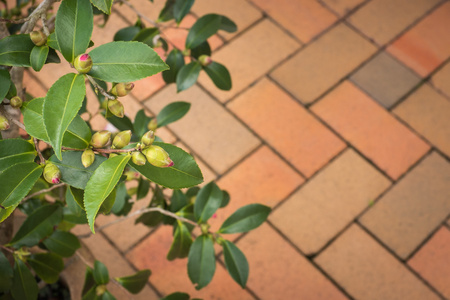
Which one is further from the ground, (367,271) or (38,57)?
(38,57)

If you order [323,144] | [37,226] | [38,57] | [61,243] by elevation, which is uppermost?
[38,57]

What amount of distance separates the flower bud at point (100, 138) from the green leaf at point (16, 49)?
6.3 inches

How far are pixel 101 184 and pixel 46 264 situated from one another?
22.1 inches

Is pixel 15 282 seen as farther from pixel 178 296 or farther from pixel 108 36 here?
pixel 108 36

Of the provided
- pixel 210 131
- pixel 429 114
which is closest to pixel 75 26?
pixel 210 131

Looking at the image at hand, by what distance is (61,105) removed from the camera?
23.9 inches

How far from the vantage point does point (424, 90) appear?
2246mm

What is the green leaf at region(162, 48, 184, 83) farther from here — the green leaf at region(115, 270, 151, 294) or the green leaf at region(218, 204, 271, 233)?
the green leaf at region(115, 270, 151, 294)

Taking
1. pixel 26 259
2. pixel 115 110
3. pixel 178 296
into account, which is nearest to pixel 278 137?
pixel 178 296

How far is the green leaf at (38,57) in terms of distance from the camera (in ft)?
2.41

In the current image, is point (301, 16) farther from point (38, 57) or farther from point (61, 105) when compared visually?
Result: point (61, 105)

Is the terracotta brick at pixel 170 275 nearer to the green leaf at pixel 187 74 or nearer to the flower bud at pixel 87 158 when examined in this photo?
the green leaf at pixel 187 74

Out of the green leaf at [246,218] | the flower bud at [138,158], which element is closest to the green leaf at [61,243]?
the green leaf at [246,218]

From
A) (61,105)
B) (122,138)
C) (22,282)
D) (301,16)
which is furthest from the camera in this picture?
(301,16)
